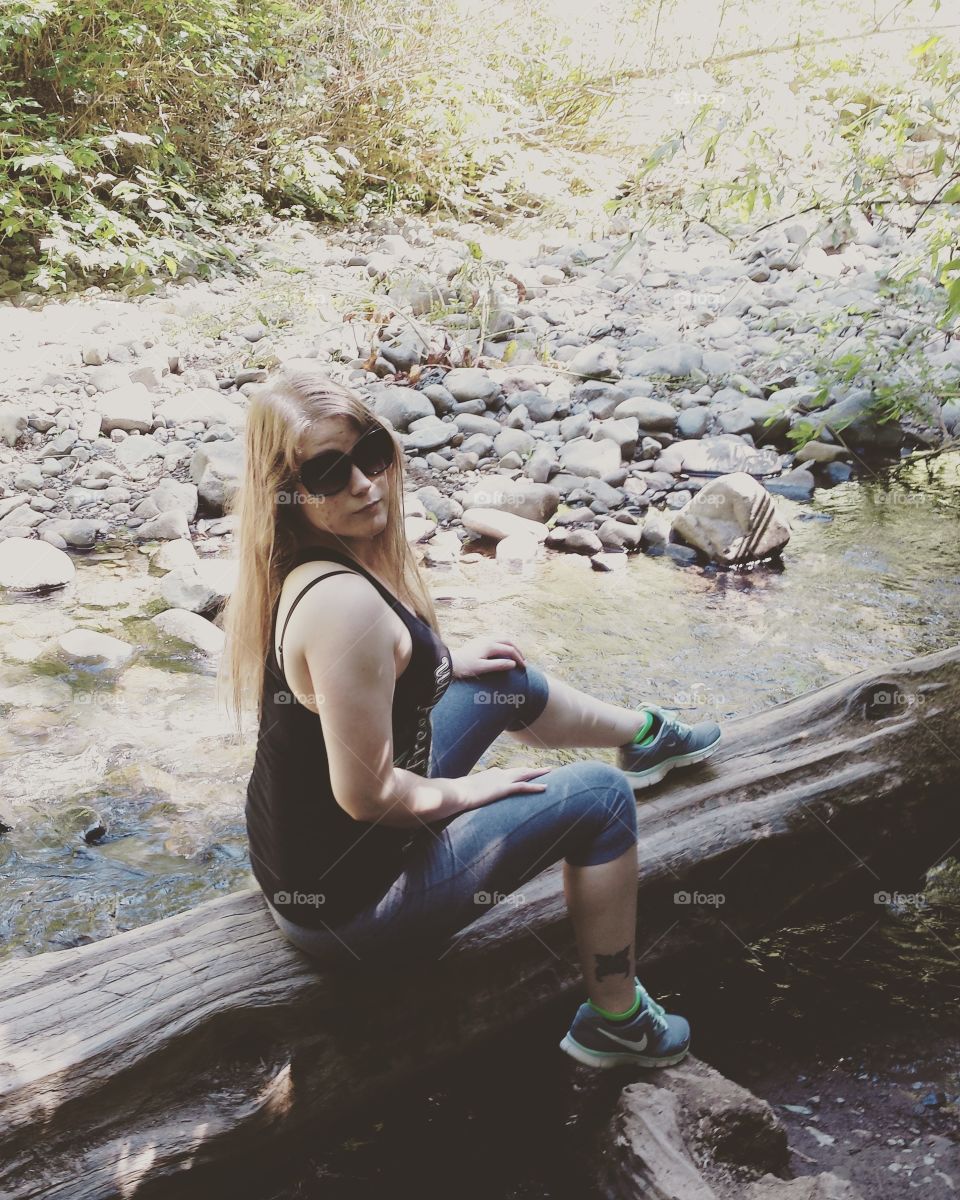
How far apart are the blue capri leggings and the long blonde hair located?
0.39 m

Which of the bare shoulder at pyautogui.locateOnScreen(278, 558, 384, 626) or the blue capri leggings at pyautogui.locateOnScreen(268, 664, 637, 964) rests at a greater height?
the bare shoulder at pyautogui.locateOnScreen(278, 558, 384, 626)

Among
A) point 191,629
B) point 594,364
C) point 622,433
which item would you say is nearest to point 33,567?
point 191,629

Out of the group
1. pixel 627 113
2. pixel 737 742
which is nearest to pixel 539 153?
pixel 627 113

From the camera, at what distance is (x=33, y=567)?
476 centimetres

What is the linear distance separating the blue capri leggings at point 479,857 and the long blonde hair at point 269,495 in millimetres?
391

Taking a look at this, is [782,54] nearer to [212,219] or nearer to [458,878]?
[212,219]

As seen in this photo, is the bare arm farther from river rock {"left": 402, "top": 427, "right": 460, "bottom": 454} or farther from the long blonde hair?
river rock {"left": 402, "top": 427, "right": 460, "bottom": 454}

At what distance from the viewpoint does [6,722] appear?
12.0 ft

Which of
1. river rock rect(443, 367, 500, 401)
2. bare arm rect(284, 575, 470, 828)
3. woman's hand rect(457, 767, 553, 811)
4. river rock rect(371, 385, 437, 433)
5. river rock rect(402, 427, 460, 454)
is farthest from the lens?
river rock rect(443, 367, 500, 401)

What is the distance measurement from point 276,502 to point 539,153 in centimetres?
946

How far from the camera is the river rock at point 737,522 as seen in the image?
4.96 m

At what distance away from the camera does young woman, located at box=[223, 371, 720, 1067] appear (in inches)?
60.6

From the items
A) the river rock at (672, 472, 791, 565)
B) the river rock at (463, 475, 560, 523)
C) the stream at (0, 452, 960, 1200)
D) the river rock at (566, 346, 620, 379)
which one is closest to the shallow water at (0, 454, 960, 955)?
the stream at (0, 452, 960, 1200)

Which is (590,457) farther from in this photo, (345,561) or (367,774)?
(367,774)
